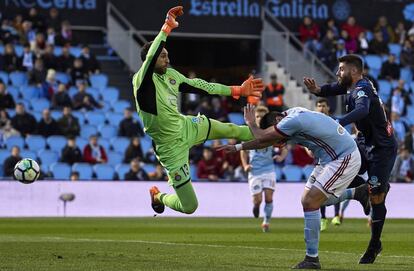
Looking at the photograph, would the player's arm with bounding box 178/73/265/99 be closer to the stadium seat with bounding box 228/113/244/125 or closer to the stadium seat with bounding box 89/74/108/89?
the stadium seat with bounding box 89/74/108/89

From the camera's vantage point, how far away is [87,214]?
2828 centimetres

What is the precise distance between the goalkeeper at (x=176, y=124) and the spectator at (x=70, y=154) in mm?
14714

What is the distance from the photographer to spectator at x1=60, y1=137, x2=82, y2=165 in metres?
29.4

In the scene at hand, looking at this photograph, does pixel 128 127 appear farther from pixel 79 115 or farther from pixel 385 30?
pixel 385 30

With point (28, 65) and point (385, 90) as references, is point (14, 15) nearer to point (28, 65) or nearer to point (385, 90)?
point (28, 65)

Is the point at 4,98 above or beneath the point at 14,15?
beneath

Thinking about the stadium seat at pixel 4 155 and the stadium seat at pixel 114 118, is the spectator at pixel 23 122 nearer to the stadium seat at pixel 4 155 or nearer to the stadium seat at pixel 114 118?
the stadium seat at pixel 4 155

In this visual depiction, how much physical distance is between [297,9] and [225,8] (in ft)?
9.04

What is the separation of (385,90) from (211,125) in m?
22.6

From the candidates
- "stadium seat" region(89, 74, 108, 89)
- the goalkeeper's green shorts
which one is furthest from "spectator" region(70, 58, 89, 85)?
the goalkeeper's green shorts

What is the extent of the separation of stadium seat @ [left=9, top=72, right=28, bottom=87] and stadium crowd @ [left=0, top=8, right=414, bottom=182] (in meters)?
0.03

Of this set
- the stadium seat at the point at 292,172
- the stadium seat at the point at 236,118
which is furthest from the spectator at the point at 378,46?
the stadium seat at the point at 292,172

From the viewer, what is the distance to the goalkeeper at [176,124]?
14477 mm

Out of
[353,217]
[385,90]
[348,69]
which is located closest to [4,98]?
[353,217]
